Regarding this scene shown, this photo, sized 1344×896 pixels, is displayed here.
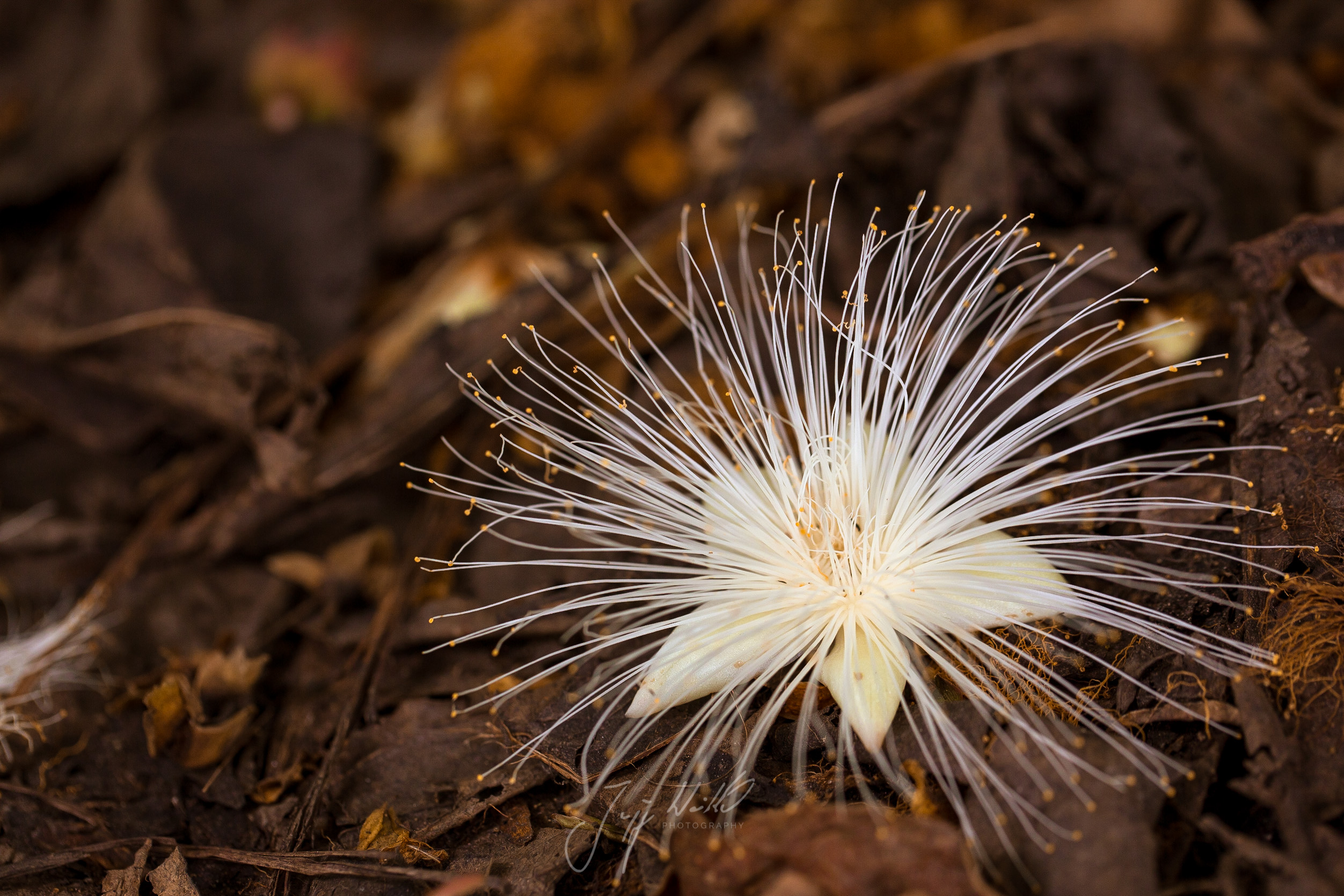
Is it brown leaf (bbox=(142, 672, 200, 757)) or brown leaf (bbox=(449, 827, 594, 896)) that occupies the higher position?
brown leaf (bbox=(142, 672, 200, 757))

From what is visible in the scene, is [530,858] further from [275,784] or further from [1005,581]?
[1005,581]

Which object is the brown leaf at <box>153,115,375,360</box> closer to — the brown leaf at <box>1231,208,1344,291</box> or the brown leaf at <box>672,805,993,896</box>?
the brown leaf at <box>672,805,993,896</box>

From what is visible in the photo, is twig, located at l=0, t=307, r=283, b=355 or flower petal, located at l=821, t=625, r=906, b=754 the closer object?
flower petal, located at l=821, t=625, r=906, b=754

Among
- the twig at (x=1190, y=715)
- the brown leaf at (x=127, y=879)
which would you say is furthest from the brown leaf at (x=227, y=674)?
the twig at (x=1190, y=715)

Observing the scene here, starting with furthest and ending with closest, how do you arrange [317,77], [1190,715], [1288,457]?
1. [317,77]
2. [1288,457]
3. [1190,715]

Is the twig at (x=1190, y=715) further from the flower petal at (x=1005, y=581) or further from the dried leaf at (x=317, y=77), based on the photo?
the dried leaf at (x=317, y=77)

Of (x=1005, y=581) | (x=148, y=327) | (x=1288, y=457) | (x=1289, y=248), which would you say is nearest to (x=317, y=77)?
(x=148, y=327)

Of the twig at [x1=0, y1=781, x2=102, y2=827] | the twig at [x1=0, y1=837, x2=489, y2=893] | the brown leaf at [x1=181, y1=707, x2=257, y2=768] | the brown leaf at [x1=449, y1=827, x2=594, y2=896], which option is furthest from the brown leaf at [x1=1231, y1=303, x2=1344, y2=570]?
the twig at [x1=0, y1=781, x2=102, y2=827]
